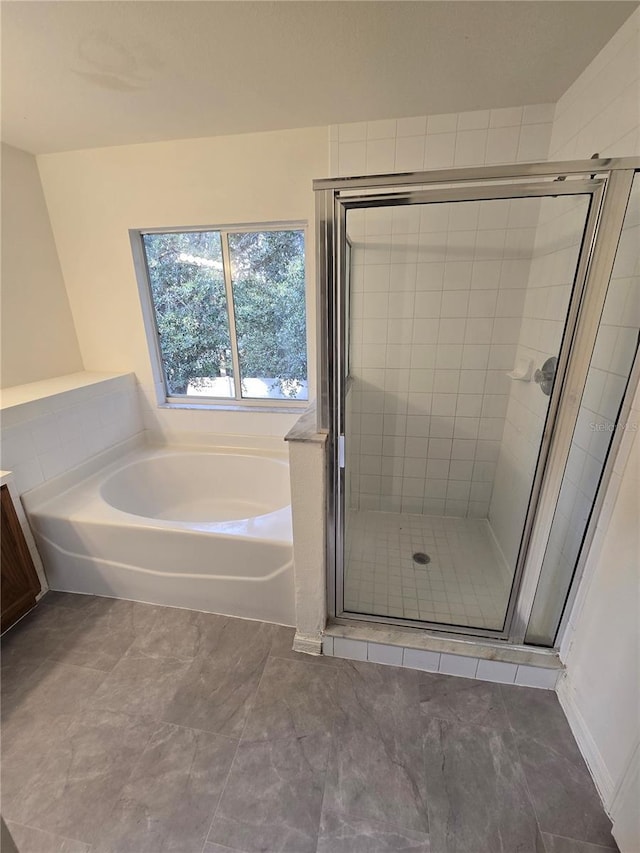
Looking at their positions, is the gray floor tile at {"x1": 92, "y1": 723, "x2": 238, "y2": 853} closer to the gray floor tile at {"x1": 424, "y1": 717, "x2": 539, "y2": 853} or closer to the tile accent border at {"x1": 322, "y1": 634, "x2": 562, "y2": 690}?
the tile accent border at {"x1": 322, "y1": 634, "x2": 562, "y2": 690}

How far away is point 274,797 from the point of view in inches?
43.8

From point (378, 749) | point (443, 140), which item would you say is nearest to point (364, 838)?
point (378, 749)

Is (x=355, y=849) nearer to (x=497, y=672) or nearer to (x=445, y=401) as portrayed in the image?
(x=497, y=672)

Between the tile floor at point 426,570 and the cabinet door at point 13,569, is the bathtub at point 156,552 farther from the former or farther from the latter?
the tile floor at point 426,570

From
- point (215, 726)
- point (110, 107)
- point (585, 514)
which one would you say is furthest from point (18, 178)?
point (585, 514)

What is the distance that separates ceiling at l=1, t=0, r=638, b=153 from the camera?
3.87ft

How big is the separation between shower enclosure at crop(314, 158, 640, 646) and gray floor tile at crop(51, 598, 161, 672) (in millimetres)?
994

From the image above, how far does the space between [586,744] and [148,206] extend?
3.38 m

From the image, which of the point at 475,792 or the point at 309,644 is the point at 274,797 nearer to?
the point at 309,644

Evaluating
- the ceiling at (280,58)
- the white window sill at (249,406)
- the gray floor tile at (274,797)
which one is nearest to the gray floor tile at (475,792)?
the gray floor tile at (274,797)

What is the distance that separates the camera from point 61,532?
1.83 meters

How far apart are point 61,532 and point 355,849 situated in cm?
179

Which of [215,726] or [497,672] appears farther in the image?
[497,672]

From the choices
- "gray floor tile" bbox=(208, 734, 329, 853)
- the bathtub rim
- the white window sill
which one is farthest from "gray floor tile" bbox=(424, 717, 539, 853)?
the white window sill
